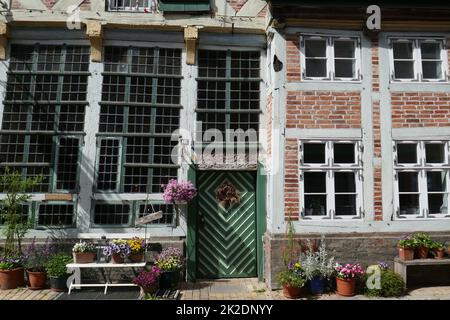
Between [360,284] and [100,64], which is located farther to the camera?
[100,64]

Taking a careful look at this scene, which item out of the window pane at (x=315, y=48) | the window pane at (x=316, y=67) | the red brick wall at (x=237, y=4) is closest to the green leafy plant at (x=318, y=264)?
the window pane at (x=316, y=67)

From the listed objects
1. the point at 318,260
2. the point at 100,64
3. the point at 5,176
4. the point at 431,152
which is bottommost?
the point at 318,260

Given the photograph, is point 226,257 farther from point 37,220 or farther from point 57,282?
point 37,220

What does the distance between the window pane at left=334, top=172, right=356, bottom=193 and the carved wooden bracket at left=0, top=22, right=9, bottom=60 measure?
804 cm

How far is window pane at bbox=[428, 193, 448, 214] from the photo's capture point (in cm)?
751

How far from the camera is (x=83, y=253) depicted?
7043 mm

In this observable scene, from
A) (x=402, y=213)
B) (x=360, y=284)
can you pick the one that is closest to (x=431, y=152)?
(x=402, y=213)

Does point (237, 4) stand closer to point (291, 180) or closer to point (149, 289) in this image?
point (291, 180)

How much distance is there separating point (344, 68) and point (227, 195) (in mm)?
3895

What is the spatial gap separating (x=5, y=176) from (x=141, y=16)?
469 centimetres

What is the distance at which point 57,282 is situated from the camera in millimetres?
6840

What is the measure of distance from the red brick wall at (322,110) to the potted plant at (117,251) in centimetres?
423

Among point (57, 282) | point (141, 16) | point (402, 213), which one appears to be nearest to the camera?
point (57, 282)

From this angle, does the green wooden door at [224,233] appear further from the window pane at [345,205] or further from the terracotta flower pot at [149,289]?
the window pane at [345,205]
